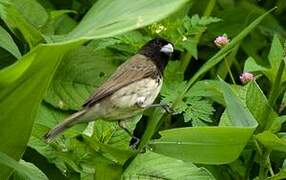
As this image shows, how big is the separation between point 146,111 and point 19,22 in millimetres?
621

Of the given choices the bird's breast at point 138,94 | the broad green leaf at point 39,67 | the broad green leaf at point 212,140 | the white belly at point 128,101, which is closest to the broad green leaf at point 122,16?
the broad green leaf at point 39,67

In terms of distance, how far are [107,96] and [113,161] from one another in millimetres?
553

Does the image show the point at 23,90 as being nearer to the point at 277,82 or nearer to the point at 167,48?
the point at 277,82

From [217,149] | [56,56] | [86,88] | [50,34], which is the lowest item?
[86,88]

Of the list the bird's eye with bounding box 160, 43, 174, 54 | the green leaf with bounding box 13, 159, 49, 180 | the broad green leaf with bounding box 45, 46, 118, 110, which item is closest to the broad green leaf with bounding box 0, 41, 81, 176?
the green leaf with bounding box 13, 159, 49, 180

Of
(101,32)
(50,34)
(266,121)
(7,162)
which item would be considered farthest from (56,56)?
A: (50,34)

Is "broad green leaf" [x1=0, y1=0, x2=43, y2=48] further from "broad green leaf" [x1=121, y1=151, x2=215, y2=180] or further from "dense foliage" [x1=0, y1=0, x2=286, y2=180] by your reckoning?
"broad green leaf" [x1=121, y1=151, x2=215, y2=180]

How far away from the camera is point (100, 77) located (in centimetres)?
256

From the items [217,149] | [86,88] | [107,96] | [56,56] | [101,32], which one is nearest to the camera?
[101,32]

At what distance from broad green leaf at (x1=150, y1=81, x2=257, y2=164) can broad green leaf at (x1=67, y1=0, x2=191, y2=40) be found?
38 cm

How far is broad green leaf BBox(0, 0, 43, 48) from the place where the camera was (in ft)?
6.87

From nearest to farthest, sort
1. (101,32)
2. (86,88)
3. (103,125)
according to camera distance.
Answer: (101,32), (103,125), (86,88)

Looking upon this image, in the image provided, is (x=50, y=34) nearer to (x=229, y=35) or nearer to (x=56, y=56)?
(x=229, y=35)

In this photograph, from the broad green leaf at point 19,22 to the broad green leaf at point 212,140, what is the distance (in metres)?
0.59
